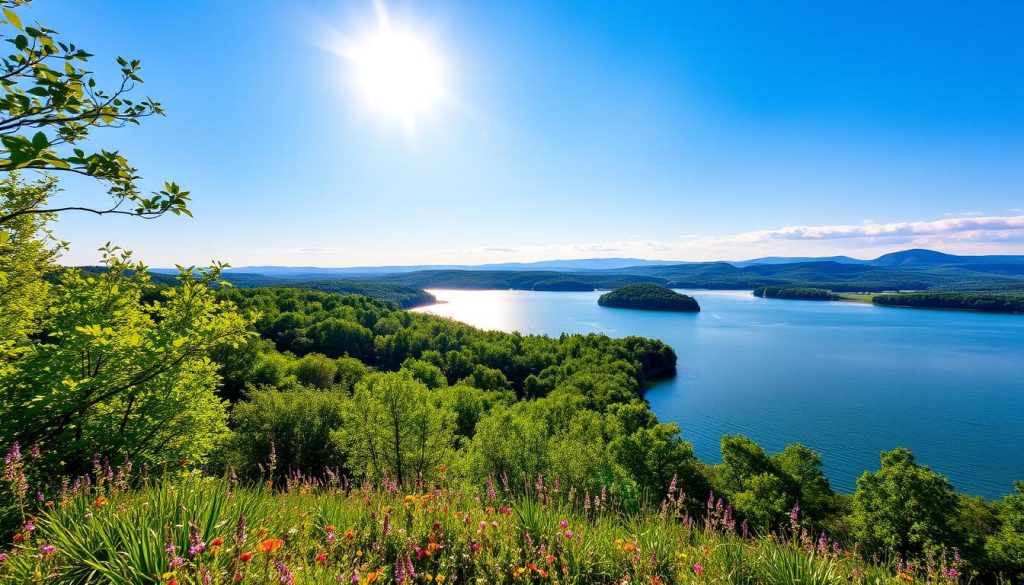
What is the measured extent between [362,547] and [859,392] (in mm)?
74611

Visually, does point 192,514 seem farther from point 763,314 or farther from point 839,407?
point 763,314

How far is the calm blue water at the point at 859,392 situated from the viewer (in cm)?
3991

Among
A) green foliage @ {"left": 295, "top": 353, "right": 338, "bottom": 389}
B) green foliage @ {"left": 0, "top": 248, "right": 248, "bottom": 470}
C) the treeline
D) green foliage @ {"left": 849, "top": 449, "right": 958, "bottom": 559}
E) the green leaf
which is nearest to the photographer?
the green leaf

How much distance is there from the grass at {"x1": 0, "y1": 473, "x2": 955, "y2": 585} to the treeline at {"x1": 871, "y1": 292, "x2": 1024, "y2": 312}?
745 ft

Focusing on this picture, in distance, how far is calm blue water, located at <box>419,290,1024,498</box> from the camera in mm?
39906

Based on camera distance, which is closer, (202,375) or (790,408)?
(202,375)

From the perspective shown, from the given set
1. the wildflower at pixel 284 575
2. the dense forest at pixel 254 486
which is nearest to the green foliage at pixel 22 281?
the dense forest at pixel 254 486

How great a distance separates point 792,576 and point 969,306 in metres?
231

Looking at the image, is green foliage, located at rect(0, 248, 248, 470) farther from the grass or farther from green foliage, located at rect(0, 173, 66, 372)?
the grass

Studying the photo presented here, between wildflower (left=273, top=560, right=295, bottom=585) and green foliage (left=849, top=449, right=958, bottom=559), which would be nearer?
wildflower (left=273, top=560, right=295, bottom=585)

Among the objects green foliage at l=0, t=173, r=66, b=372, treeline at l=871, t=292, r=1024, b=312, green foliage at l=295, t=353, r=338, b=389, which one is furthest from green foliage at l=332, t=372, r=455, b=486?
treeline at l=871, t=292, r=1024, b=312

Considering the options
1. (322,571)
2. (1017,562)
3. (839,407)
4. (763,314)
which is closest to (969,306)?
(763,314)

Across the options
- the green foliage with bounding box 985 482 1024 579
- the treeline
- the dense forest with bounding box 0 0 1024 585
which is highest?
the dense forest with bounding box 0 0 1024 585

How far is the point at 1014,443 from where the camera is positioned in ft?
132
